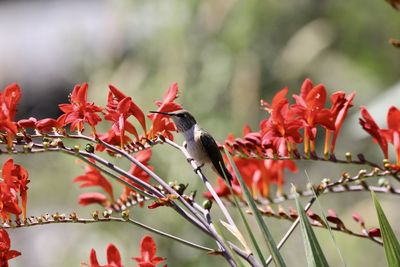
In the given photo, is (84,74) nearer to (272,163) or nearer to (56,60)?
(56,60)

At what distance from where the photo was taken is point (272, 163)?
6.13 feet

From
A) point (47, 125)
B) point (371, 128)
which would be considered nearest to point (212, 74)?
point (371, 128)

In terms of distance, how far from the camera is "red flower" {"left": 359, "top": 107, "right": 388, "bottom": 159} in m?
1.56

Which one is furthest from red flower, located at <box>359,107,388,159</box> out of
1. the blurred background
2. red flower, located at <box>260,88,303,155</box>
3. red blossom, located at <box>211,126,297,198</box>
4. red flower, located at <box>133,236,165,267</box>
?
the blurred background

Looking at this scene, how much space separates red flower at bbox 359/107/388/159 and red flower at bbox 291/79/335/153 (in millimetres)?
66

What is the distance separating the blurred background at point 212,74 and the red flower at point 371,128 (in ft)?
6.61

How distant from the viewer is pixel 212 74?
5.44 metres

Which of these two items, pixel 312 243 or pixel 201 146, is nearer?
→ pixel 312 243

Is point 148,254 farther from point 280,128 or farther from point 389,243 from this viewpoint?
point 389,243

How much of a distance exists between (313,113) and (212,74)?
155 inches

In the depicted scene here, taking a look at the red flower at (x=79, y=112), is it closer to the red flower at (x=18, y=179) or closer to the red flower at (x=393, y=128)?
the red flower at (x=18, y=179)

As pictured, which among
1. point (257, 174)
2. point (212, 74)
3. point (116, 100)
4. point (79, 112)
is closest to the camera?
point (79, 112)

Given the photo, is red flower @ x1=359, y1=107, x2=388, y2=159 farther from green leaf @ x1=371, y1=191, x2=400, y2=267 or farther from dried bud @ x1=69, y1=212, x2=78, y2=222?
dried bud @ x1=69, y1=212, x2=78, y2=222

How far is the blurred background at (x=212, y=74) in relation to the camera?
5262 millimetres
